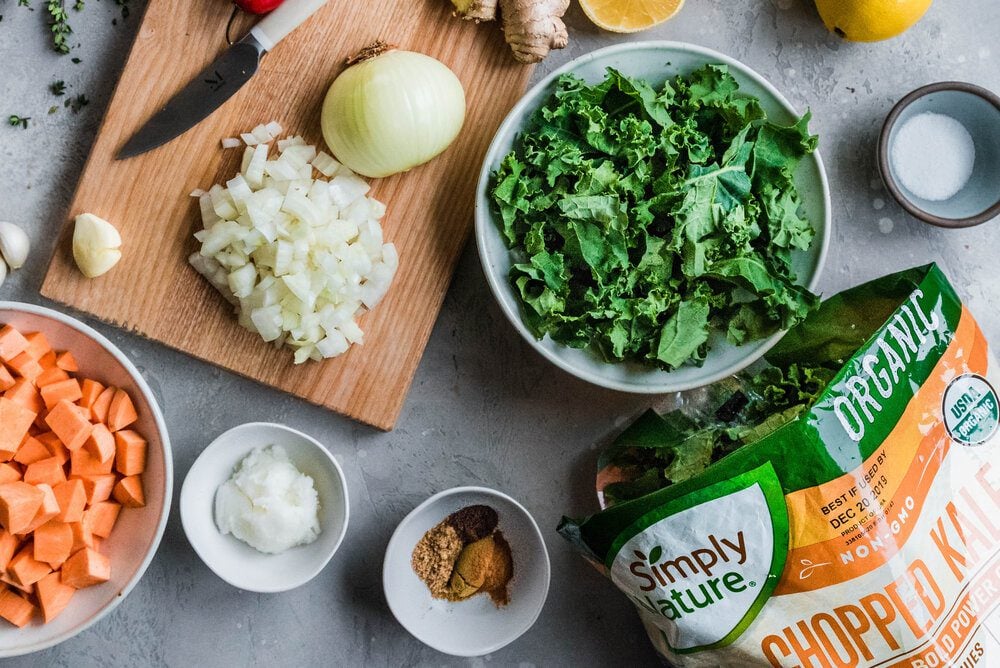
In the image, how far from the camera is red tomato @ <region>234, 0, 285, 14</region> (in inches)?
58.1

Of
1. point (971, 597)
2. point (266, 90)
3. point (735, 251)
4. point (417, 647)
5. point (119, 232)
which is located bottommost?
point (417, 647)

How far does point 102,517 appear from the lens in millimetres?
1503

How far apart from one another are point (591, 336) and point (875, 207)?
0.72 m

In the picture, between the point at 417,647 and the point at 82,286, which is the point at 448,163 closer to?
the point at 82,286

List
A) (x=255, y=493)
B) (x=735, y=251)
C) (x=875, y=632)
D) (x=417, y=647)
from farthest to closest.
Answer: (x=417, y=647) < (x=255, y=493) < (x=735, y=251) < (x=875, y=632)

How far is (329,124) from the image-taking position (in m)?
1.50

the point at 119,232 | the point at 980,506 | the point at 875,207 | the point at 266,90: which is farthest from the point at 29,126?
the point at 980,506

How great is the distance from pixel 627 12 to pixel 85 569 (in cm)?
143

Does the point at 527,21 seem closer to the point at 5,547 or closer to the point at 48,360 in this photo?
the point at 48,360

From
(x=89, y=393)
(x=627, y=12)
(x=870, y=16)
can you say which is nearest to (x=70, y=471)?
(x=89, y=393)

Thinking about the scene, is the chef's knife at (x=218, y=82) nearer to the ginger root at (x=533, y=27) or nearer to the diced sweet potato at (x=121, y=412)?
the ginger root at (x=533, y=27)

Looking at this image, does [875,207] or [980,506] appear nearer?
[980,506]

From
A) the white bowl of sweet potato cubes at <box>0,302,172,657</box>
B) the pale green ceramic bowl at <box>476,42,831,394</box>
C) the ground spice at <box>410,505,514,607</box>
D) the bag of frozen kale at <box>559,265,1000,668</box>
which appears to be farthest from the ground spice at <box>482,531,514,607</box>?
the white bowl of sweet potato cubes at <box>0,302,172,657</box>

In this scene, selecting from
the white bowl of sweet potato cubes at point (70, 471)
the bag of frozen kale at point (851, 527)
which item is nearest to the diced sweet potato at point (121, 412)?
the white bowl of sweet potato cubes at point (70, 471)
